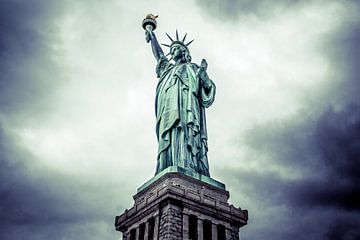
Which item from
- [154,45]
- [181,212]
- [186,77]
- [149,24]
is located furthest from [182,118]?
[149,24]

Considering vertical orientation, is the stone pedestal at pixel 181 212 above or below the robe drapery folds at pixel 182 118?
below

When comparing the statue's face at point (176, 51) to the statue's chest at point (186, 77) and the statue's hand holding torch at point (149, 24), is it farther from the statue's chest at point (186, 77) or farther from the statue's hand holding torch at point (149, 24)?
the statue's hand holding torch at point (149, 24)

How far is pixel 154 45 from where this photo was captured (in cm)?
3400

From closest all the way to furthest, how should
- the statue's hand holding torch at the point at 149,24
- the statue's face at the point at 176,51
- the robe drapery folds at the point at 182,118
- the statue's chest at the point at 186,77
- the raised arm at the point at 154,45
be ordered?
the robe drapery folds at the point at 182,118, the statue's chest at the point at 186,77, the statue's face at the point at 176,51, the raised arm at the point at 154,45, the statue's hand holding torch at the point at 149,24

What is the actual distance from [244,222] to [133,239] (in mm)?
5921

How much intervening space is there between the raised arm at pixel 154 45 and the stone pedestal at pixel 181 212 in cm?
1092

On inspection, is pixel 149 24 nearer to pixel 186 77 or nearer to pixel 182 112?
pixel 186 77

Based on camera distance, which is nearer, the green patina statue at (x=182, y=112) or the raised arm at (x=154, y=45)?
the green patina statue at (x=182, y=112)

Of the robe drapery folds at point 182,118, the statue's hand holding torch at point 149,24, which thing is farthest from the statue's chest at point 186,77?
the statue's hand holding torch at point 149,24

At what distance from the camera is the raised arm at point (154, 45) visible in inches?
1324

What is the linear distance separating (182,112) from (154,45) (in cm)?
784

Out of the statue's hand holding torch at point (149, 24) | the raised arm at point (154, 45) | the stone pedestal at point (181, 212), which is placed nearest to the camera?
the stone pedestal at point (181, 212)

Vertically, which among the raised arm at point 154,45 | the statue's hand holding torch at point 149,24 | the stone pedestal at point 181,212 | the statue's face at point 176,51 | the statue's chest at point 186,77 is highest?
the statue's hand holding torch at point 149,24

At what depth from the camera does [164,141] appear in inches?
1084
